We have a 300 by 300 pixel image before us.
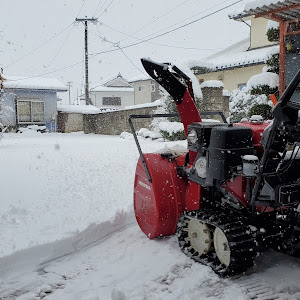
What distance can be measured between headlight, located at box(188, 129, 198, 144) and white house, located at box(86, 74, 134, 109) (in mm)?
44039

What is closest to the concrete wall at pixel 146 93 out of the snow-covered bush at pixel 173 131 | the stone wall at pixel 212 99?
the stone wall at pixel 212 99

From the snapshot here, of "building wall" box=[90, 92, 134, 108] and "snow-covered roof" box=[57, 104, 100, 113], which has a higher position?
"building wall" box=[90, 92, 134, 108]

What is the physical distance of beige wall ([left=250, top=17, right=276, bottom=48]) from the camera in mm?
19562

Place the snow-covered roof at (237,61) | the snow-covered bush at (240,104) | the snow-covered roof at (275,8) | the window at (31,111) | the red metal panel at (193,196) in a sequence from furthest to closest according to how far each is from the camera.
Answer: the window at (31,111)
the snow-covered roof at (237,61)
the snow-covered bush at (240,104)
the snow-covered roof at (275,8)
the red metal panel at (193,196)

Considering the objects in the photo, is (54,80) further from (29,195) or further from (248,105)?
(29,195)

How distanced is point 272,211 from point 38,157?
21.4ft

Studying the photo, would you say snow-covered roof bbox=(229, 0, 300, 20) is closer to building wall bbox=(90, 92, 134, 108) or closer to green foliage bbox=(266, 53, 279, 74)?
green foliage bbox=(266, 53, 279, 74)

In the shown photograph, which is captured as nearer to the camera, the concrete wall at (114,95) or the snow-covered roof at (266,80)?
the snow-covered roof at (266,80)

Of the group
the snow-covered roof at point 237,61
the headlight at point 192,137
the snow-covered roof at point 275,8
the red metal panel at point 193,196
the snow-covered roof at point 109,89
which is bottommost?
the red metal panel at point 193,196

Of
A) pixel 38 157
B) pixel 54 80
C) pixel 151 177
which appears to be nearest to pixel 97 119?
pixel 54 80

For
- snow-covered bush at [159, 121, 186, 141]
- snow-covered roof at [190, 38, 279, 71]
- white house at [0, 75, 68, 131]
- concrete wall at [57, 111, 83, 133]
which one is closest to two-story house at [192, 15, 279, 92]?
snow-covered roof at [190, 38, 279, 71]

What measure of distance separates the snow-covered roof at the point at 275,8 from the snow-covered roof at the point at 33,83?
18983mm

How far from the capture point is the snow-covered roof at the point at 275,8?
22.9ft

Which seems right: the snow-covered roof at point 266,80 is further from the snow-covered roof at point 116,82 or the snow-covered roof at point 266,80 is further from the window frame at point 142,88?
the snow-covered roof at point 116,82
